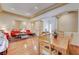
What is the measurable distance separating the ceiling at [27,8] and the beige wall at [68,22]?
0.24 metres

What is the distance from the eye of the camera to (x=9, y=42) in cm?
229

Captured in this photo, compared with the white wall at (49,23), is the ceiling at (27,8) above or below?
above

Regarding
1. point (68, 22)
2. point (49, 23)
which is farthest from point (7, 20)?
point (68, 22)

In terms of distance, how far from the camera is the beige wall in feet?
7.43

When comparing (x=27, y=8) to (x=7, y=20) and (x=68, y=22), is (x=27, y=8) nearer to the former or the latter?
(x=7, y=20)

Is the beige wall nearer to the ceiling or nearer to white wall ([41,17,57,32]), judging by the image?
white wall ([41,17,57,32])

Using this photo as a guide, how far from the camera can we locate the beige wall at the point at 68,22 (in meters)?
2.27

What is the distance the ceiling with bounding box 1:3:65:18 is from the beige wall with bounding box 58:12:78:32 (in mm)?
244

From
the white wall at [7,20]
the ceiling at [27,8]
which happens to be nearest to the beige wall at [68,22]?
the ceiling at [27,8]

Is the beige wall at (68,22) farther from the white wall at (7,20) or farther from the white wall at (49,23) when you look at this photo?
the white wall at (7,20)

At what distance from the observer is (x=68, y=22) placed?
2.29 meters
